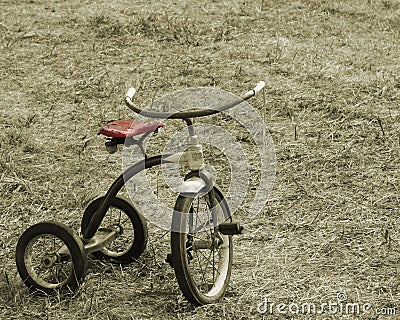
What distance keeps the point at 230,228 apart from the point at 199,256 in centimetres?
67

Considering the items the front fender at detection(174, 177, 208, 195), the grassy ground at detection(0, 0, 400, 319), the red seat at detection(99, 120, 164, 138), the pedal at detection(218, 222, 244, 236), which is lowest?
the grassy ground at detection(0, 0, 400, 319)

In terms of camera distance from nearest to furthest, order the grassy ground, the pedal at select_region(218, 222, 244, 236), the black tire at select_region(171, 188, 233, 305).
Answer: the black tire at select_region(171, 188, 233, 305)
the pedal at select_region(218, 222, 244, 236)
the grassy ground

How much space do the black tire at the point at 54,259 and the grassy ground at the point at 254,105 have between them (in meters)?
0.10

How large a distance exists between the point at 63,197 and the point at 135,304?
1.54 meters

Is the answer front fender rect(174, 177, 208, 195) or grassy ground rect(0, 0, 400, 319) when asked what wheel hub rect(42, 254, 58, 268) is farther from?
front fender rect(174, 177, 208, 195)

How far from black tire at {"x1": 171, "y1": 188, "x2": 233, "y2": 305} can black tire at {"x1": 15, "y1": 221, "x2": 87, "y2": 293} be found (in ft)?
1.93

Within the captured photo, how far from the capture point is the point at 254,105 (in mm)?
7426

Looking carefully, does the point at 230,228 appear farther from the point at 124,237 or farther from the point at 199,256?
the point at 124,237

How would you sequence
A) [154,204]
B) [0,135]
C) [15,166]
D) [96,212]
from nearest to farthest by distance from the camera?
[96,212] < [154,204] < [15,166] < [0,135]

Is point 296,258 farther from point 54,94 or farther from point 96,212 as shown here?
point 54,94

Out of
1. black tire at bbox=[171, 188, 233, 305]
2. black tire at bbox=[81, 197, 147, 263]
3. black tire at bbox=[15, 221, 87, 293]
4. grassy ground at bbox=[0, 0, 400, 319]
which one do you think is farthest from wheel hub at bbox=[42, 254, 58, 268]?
black tire at bbox=[171, 188, 233, 305]

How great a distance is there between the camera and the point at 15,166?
6328 mm

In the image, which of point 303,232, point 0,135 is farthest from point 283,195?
point 0,135

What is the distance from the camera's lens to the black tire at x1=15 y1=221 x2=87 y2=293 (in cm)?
434
